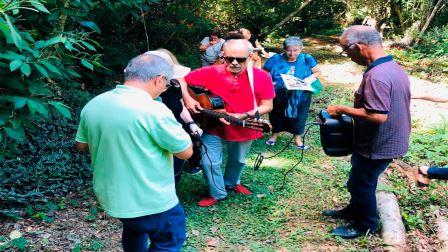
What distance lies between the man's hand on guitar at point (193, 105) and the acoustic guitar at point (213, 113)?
0.19ft

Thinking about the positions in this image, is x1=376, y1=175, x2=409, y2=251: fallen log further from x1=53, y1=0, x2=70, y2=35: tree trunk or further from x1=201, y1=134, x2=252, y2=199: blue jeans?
x1=53, y1=0, x2=70, y2=35: tree trunk

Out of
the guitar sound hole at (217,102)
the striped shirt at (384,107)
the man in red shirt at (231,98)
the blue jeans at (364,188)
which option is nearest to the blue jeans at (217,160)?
the man in red shirt at (231,98)

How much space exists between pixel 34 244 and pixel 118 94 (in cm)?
215

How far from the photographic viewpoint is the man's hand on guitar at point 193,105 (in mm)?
4488

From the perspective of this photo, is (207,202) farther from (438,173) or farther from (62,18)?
(62,18)

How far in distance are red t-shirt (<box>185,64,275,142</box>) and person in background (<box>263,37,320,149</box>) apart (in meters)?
1.75

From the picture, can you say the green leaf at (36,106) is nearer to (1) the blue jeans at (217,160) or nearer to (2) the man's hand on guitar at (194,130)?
(2) the man's hand on guitar at (194,130)

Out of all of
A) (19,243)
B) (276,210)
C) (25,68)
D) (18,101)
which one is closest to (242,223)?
(276,210)

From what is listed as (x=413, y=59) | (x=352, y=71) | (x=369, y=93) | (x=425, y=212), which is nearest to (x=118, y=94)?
(x=369, y=93)

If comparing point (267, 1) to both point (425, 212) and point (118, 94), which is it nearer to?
point (425, 212)

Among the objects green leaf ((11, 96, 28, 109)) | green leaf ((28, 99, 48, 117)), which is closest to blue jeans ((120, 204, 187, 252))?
green leaf ((28, 99, 48, 117))

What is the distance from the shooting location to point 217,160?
4648 mm

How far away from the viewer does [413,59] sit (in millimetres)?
13172

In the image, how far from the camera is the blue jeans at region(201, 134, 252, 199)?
461 centimetres
